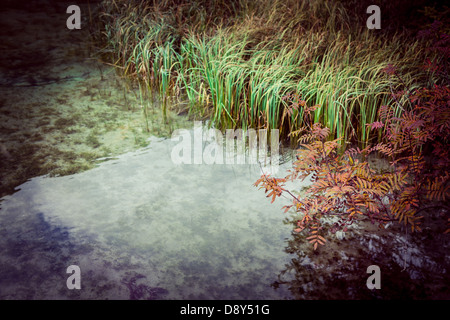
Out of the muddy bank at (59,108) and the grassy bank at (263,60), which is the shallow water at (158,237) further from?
the grassy bank at (263,60)

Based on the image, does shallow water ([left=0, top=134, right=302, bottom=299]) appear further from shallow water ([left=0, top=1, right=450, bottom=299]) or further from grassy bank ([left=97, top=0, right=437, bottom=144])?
grassy bank ([left=97, top=0, right=437, bottom=144])

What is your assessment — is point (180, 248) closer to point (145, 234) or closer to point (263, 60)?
point (145, 234)

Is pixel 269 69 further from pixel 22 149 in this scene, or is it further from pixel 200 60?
pixel 22 149

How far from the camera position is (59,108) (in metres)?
3.01

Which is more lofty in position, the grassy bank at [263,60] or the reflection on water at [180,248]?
the grassy bank at [263,60]

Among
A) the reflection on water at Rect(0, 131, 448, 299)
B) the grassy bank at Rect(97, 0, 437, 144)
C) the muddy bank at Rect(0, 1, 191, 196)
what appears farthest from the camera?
the grassy bank at Rect(97, 0, 437, 144)

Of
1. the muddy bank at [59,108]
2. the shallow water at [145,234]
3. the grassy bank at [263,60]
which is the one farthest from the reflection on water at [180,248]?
the grassy bank at [263,60]

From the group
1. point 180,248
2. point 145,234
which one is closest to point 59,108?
point 145,234

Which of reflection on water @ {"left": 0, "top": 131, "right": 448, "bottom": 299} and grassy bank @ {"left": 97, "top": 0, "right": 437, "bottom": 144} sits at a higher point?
grassy bank @ {"left": 97, "top": 0, "right": 437, "bottom": 144}

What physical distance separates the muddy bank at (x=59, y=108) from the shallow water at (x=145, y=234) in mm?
253

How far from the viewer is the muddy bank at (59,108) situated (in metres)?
2.40

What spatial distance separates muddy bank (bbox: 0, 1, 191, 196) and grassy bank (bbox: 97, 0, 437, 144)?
10.8 inches

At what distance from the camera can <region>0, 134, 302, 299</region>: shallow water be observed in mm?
1535

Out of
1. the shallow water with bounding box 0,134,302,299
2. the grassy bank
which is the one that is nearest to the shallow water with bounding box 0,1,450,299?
the shallow water with bounding box 0,134,302,299
